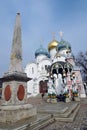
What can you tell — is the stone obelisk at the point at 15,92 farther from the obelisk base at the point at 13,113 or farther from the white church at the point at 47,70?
the white church at the point at 47,70

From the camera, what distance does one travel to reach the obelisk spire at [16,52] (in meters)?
7.07

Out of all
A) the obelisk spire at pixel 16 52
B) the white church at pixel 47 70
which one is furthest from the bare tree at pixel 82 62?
the obelisk spire at pixel 16 52

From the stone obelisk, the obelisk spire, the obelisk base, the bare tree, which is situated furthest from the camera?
the bare tree

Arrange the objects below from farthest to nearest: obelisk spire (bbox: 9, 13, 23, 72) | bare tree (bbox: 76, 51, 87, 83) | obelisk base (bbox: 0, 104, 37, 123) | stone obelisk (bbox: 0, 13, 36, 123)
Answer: bare tree (bbox: 76, 51, 87, 83), obelisk spire (bbox: 9, 13, 23, 72), stone obelisk (bbox: 0, 13, 36, 123), obelisk base (bbox: 0, 104, 37, 123)

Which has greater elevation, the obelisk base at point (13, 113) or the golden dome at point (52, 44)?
the golden dome at point (52, 44)

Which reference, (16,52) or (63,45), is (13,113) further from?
(63,45)

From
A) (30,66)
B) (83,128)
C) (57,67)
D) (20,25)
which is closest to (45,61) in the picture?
(30,66)

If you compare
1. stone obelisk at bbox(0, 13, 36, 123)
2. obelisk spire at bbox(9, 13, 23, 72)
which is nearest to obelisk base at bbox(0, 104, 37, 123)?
stone obelisk at bbox(0, 13, 36, 123)

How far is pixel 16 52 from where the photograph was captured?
7.30 metres

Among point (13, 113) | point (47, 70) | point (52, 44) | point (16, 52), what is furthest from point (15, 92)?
point (52, 44)

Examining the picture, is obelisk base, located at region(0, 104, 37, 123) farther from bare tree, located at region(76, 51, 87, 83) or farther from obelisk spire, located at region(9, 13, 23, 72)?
bare tree, located at region(76, 51, 87, 83)

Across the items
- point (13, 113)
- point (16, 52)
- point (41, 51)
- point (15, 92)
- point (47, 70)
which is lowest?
point (13, 113)

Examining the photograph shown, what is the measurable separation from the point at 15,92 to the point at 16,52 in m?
2.18

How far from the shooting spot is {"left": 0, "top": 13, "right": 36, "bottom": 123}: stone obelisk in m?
5.82
